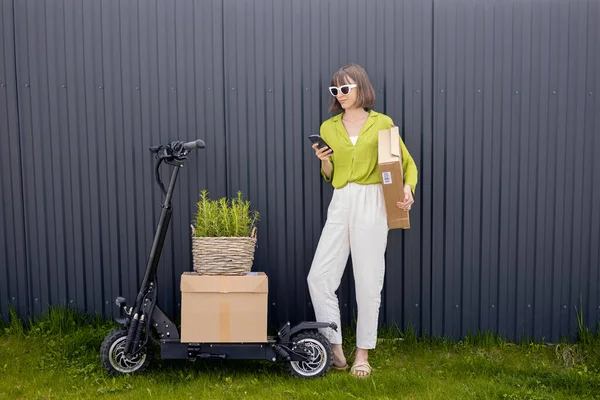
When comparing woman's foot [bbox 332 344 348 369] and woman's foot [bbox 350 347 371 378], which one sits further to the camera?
woman's foot [bbox 332 344 348 369]

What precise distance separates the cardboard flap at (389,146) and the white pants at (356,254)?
24 cm

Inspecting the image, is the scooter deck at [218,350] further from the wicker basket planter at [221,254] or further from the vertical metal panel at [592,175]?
the vertical metal panel at [592,175]

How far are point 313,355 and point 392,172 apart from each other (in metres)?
1.13

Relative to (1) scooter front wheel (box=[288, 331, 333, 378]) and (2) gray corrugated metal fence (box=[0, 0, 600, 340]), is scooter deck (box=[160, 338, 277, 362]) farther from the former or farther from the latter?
(2) gray corrugated metal fence (box=[0, 0, 600, 340])

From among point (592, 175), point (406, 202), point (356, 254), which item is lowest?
point (356, 254)

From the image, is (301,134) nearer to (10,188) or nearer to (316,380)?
(316,380)

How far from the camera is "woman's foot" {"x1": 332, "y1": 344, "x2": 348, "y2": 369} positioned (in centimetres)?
373

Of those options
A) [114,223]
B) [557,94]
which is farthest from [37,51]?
[557,94]

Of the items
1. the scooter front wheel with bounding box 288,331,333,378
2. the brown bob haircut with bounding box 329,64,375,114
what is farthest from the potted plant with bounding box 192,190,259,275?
the brown bob haircut with bounding box 329,64,375,114

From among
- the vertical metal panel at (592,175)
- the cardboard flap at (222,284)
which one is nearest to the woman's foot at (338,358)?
the cardboard flap at (222,284)

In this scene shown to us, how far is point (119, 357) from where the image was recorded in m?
3.55

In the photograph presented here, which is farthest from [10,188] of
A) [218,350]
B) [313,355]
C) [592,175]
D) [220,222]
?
[592,175]

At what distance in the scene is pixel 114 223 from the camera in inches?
163

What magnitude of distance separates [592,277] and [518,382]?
1090 millimetres
